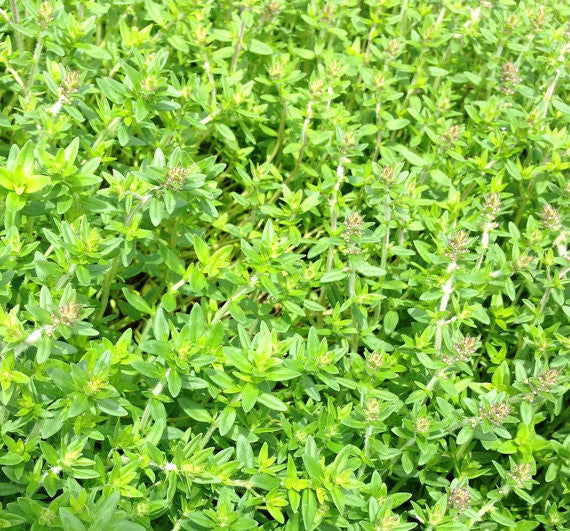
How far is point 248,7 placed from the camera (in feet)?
11.0

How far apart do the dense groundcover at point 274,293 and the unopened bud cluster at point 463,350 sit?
10 mm

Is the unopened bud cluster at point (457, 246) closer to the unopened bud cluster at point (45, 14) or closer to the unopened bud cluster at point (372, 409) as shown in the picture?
the unopened bud cluster at point (372, 409)

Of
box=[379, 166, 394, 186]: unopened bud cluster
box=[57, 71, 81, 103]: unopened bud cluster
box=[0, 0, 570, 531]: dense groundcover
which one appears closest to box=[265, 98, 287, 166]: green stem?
box=[0, 0, 570, 531]: dense groundcover

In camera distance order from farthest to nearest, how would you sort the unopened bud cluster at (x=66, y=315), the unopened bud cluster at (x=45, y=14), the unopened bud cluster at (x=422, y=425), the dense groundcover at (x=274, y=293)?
the unopened bud cluster at (x=45, y=14)
the unopened bud cluster at (x=422, y=425)
the dense groundcover at (x=274, y=293)
the unopened bud cluster at (x=66, y=315)

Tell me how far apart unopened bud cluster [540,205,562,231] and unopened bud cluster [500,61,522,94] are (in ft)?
2.57

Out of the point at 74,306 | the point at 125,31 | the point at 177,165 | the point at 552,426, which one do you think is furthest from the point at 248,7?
the point at 552,426

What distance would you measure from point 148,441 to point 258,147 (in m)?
2.02

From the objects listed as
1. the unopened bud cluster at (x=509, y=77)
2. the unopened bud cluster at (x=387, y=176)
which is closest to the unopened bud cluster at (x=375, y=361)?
the unopened bud cluster at (x=387, y=176)

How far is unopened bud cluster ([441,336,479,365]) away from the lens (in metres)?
2.59

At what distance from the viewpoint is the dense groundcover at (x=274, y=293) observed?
7.40 feet

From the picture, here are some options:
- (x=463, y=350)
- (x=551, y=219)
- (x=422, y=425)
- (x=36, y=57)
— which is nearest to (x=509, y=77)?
(x=551, y=219)

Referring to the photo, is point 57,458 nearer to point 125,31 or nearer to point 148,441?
point 148,441

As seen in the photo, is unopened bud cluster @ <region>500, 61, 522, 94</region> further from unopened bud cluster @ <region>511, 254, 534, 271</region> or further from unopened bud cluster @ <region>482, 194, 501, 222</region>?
unopened bud cluster @ <region>511, 254, 534, 271</region>

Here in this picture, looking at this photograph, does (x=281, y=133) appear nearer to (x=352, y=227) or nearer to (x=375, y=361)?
(x=352, y=227)
